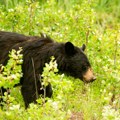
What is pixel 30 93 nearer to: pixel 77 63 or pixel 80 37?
pixel 77 63

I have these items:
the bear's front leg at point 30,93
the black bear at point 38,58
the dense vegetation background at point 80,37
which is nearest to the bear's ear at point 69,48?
the black bear at point 38,58

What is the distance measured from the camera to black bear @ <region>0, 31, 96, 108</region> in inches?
264

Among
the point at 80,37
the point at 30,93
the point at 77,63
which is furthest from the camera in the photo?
the point at 80,37

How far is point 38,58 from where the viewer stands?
6730mm

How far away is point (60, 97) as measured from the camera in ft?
16.0

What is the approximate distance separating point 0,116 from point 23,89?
4.56 feet

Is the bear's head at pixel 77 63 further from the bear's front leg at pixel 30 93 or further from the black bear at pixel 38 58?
the bear's front leg at pixel 30 93

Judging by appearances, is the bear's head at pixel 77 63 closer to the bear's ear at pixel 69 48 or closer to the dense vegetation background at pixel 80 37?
the bear's ear at pixel 69 48

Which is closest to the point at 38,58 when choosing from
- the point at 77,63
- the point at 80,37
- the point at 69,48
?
the point at 69,48

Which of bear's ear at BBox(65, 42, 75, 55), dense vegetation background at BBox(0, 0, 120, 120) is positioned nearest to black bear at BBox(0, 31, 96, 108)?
bear's ear at BBox(65, 42, 75, 55)

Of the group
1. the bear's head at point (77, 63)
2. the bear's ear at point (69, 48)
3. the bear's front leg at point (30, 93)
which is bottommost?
the bear's front leg at point (30, 93)

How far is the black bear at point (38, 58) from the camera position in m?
6.71

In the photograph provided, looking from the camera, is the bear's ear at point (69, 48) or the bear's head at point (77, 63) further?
the bear's head at point (77, 63)

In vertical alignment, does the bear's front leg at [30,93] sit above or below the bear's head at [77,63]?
below
